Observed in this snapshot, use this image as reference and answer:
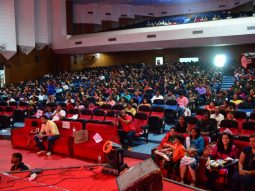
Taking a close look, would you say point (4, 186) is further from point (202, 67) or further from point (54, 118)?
point (202, 67)

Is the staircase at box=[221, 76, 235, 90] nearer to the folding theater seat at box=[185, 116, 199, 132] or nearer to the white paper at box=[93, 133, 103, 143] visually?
the folding theater seat at box=[185, 116, 199, 132]

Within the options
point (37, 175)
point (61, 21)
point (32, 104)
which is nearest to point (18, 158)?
point (37, 175)

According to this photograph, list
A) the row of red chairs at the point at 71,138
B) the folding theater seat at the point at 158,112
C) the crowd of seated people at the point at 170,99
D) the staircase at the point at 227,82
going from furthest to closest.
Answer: the staircase at the point at 227,82 → the folding theater seat at the point at 158,112 → the row of red chairs at the point at 71,138 → the crowd of seated people at the point at 170,99

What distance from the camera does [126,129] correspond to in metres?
7.61

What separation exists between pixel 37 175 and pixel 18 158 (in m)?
0.49

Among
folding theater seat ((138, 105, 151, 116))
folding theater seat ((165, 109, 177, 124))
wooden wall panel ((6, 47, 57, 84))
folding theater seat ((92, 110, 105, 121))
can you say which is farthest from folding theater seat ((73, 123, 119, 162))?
wooden wall panel ((6, 47, 57, 84))

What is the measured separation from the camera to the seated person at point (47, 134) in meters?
7.82

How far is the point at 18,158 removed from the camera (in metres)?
5.59

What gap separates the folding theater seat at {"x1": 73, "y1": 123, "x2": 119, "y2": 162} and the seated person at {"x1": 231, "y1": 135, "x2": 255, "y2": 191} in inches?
122

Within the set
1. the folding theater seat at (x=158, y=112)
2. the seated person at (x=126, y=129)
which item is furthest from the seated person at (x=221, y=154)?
the folding theater seat at (x=158, y=112)

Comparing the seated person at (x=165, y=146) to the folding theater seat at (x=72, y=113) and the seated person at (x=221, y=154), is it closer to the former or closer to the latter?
the seated person at (x=221, y=154)

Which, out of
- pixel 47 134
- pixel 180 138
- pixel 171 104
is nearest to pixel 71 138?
pixel 47 134

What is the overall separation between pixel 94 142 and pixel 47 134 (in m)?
1.42

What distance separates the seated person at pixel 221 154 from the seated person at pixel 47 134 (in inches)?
168
